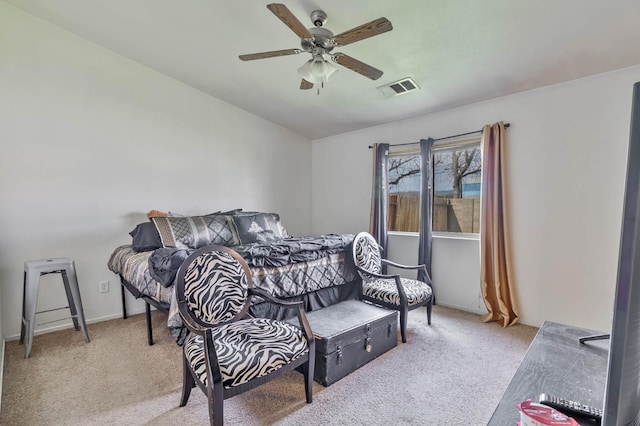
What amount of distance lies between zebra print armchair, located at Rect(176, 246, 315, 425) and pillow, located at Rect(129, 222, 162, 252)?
142 centimetres

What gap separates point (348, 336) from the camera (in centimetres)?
208

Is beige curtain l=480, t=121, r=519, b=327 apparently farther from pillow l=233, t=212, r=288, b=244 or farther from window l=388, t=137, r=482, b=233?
pillow l=233, t=212, r=288, b=244

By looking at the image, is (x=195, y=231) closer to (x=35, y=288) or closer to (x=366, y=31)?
(x=35, y=288)

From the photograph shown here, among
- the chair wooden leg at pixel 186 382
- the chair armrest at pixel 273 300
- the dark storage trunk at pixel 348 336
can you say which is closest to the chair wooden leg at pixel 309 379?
the dark storage trunk at pixel 348 336

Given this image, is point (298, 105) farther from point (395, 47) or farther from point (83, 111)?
point (83, 111)

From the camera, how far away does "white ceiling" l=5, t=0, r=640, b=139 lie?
6.72 ft

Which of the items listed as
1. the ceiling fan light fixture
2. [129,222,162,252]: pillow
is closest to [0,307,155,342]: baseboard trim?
[129,222,162,252]: pillow

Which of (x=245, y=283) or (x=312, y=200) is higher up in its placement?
(x=312, y=200)

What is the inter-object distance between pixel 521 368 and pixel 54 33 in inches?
175

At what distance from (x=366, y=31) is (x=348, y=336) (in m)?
1.96

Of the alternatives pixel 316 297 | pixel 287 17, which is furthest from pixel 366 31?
pixel 316 297

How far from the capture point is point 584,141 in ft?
8.63

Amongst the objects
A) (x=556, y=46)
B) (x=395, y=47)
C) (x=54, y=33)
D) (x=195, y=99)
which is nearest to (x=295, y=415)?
(x=395, y=47)

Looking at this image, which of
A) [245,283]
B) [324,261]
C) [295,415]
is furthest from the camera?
[324,261]
